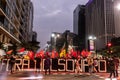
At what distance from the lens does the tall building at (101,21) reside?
133 meters

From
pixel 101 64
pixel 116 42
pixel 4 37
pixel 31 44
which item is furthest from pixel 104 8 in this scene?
pixel 101 64

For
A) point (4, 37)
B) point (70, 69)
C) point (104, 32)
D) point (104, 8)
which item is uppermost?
point (104, 8)

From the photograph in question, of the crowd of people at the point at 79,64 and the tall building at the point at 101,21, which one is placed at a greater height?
the tall building at the point at 101,21

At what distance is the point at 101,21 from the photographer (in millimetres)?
148000

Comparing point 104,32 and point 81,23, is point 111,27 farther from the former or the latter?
point 81,23

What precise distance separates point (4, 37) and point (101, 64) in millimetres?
31575

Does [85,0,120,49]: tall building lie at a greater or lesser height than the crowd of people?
greater

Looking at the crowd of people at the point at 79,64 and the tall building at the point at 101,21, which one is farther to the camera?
the tall building at the point at 101,21

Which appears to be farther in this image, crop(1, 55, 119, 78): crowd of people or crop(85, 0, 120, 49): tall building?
crop(85, 0, 120, 49): tall building

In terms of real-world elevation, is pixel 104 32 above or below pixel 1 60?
above

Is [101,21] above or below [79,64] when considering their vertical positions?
above

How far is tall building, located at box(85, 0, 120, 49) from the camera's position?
133012 mm

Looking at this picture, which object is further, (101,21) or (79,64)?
(101,21)

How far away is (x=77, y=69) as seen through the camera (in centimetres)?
2522
